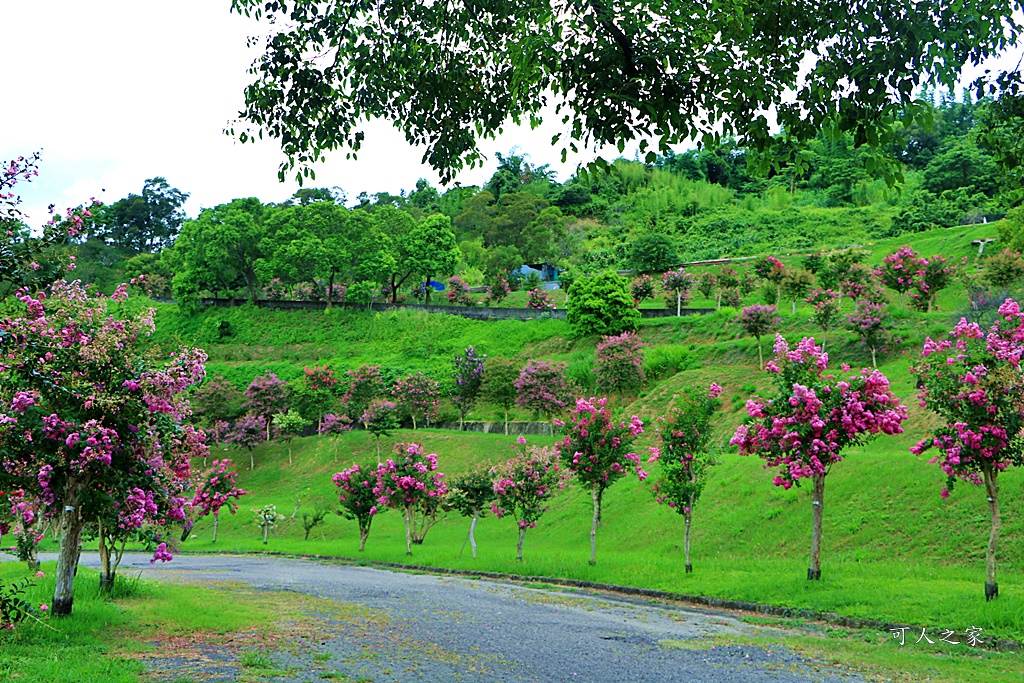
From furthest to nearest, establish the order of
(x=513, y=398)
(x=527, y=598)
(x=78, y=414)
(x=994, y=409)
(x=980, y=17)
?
(x=513, y=398), (x=527, y=598), (x=994, y=409), (x=78, y=414), (x=980, y=17)

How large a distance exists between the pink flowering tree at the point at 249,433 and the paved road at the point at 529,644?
31.0 m

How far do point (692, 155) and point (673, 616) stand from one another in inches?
4142

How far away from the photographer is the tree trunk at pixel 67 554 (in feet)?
38.9

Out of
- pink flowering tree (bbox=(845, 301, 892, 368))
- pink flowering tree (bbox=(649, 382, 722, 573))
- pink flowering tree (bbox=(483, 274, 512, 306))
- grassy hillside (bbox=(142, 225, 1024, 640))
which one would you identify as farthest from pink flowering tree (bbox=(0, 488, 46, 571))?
pink flowering tree (bbox=(483, 274, 512, 306))

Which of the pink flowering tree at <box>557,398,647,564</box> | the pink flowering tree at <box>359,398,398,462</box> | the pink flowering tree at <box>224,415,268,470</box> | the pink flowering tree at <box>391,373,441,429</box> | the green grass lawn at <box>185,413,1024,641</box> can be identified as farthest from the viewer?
the pink flowering tree at <box>224,415,268,470</box>

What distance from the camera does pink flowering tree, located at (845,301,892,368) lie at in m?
34.5

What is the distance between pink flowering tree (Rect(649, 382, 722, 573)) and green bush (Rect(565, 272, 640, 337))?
30.9 metres

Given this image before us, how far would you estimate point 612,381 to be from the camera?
4128 cm

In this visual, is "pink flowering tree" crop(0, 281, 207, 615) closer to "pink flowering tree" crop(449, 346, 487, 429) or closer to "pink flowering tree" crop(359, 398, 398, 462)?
"pink flowering tree" crop(359, 398, 398, 462)

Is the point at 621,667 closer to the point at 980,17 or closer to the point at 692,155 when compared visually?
the point at 980,17

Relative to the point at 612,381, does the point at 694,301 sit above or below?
above

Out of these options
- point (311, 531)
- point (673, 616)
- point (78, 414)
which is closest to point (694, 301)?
point (311, 531)

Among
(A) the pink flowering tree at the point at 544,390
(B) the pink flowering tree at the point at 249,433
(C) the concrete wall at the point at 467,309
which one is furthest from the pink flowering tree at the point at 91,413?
(C) the concrete wall at the point at 467,309

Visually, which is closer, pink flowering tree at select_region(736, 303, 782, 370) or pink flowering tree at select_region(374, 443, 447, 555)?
pink flowering tree at select_region(374, 443, 447, 555)
